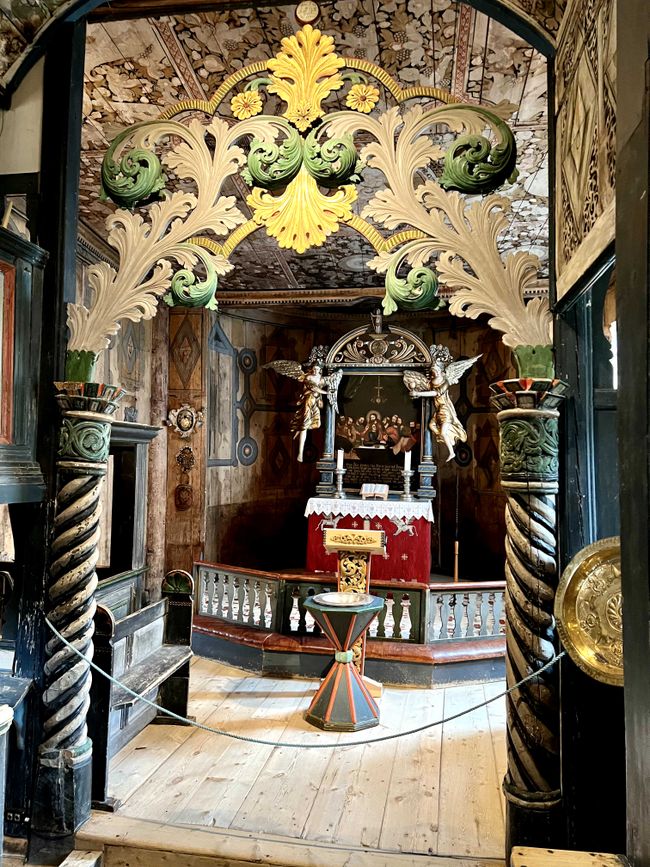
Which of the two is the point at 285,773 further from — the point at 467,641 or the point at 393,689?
the point at 467,641

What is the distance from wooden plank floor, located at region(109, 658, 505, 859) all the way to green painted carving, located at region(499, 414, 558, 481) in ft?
4.18

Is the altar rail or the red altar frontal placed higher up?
the red altar frontal

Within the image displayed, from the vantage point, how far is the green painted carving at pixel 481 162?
242cm

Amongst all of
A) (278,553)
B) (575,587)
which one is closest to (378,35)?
(575,587)

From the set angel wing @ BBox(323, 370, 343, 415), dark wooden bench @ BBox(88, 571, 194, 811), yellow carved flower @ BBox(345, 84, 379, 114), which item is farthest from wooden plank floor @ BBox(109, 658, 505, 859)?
angel wing @ BBox(323, 370, 343, 415)

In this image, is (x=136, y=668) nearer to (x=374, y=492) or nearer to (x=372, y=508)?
(x=372, y=508)

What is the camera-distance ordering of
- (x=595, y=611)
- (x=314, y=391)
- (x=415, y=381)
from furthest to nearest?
(x=314, y=391) < (x=415, y=381) < (x=595, y=611)

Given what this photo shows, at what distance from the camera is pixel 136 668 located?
354cm

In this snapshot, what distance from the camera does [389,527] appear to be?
264 inches

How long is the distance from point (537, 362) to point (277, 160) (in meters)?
1.36

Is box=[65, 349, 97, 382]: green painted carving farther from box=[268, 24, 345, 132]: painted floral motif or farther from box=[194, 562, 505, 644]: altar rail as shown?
box=[194, 562, 505, 644]: altar rail

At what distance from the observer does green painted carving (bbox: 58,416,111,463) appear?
8.71 feet

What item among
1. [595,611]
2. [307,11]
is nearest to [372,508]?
[595,611]

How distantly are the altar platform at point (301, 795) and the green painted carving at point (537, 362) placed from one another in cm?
193
